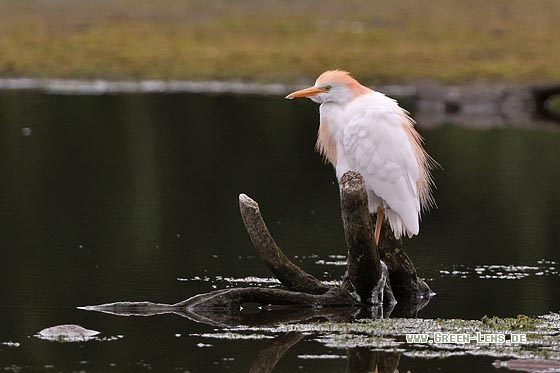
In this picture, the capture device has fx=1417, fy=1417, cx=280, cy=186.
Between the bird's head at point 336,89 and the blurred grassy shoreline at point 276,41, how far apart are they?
2400 cm

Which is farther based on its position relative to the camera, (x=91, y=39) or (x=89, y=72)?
(x=91, y=39)

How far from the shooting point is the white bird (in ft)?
38.1

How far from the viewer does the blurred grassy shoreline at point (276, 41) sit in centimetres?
3681

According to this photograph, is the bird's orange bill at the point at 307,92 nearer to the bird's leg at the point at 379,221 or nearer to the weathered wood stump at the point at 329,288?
the weathered wood stump at the point at 329,288

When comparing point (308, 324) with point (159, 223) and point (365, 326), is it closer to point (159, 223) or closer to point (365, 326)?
point (365, 326)

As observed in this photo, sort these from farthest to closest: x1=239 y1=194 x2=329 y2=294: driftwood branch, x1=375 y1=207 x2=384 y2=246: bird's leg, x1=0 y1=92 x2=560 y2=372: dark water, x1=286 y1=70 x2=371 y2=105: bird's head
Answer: x1=375 y1=207 x2=384 y2=246: bird's leg → x1=286 y1=70 x2=371 y2=105: bird's head → x1=239 y1=194 x2=329 y2=294: driftwood branch → x1=0 y1=92 x2=560 y2=372: dark water

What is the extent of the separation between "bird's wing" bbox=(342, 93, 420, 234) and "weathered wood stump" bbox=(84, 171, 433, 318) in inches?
13.8

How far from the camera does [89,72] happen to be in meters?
36.1

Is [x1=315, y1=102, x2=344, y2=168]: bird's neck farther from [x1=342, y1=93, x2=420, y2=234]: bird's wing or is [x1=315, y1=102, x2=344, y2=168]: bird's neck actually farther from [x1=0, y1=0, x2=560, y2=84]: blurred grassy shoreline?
[x1=0, y1=0, x2=560, y2=84]: blurred grassy shoreline

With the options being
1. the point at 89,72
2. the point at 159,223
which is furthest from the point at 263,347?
the point at 89,72

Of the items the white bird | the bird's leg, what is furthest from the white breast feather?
the bird's leg

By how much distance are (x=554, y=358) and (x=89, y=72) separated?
91.6ft

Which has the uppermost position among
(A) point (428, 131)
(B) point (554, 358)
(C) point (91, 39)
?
(C) point (91, 39)

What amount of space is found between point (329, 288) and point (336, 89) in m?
1.66
